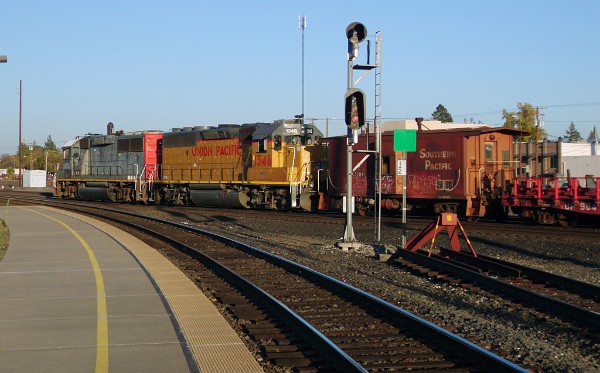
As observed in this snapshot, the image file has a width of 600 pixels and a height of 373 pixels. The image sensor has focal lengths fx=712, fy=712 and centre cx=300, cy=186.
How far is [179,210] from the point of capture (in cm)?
3275

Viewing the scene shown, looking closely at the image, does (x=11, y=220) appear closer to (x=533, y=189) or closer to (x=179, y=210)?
(x=179, y=210)

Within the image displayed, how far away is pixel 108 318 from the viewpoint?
8445 millimetres

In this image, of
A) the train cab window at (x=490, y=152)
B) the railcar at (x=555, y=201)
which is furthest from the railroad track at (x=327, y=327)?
the train cab window at (x=490, y=152)

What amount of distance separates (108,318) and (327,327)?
104 inches

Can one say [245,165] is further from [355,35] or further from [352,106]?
[352,106]

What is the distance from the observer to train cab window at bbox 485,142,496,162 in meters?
24.5

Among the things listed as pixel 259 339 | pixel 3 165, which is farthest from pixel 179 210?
pixel 3 165

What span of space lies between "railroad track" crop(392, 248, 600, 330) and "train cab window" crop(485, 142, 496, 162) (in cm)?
1087

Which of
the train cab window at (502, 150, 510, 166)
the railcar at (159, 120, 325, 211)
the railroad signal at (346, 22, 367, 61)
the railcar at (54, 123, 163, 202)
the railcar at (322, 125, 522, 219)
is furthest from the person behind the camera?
the railcar at (54, 123, 163, 202)

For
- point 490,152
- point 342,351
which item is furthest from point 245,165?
point 342,351

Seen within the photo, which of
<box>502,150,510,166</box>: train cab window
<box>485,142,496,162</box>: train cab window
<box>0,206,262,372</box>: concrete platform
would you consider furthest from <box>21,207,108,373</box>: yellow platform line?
<box>502,150,510,166</box>: train cab window

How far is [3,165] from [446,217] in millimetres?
181268

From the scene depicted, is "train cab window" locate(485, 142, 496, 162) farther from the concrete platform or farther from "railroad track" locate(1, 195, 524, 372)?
the concrete platform

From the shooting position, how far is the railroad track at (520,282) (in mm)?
8695
